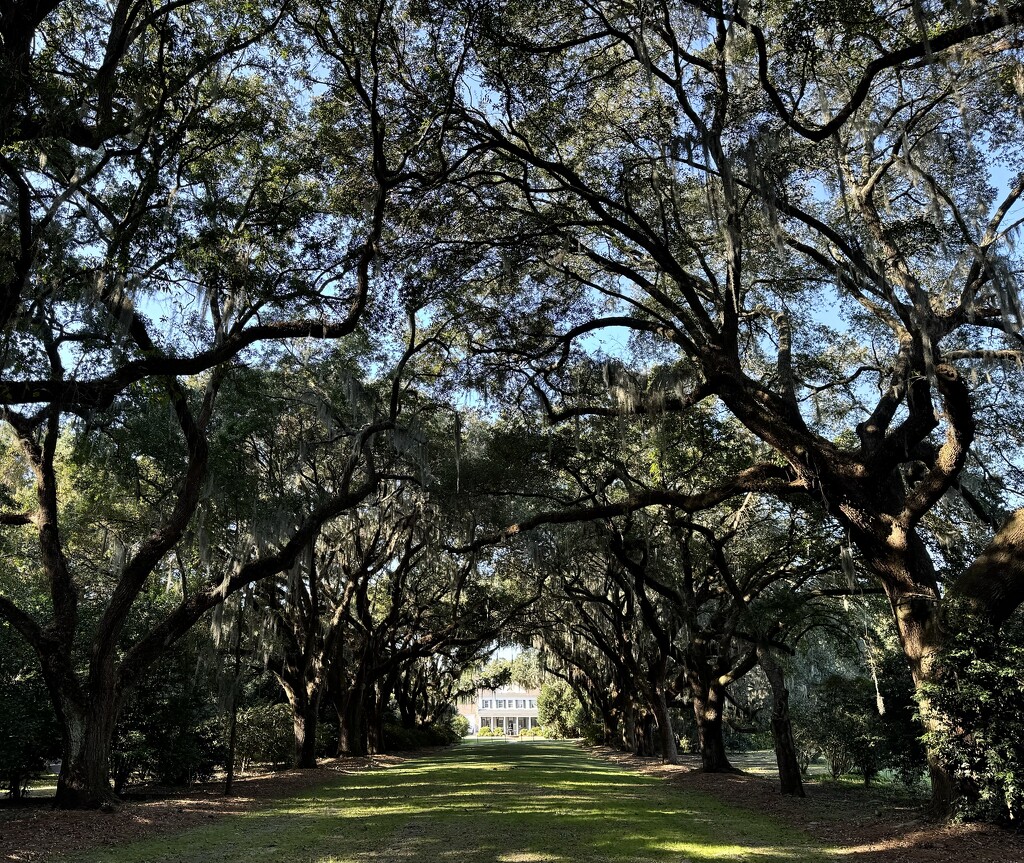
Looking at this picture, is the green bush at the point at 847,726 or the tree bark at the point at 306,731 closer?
the green bush at the point at 847,726

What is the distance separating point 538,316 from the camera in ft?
38.8

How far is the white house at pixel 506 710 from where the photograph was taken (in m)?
89.9

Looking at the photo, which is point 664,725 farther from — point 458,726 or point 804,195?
point 458,726

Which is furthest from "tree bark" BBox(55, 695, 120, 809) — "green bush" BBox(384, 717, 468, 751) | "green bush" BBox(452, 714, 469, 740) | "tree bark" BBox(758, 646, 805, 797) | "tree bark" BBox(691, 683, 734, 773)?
"green bush" BBox(452, 714, 469, 740)

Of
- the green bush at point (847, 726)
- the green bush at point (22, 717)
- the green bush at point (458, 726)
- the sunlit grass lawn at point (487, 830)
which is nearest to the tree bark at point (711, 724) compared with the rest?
the green bush at point (847, 726)

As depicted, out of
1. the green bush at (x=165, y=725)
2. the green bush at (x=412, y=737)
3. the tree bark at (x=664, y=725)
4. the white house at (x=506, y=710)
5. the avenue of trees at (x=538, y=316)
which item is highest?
the avenue of trees at (x=538, y=316)

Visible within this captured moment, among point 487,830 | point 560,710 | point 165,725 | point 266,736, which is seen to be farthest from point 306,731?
point 560,710

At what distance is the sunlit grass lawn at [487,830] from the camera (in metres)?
6.67

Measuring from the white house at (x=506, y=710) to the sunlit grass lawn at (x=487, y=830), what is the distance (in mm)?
81910

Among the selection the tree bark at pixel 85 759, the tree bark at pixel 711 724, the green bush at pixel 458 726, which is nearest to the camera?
the tree bark at pixel 85 759

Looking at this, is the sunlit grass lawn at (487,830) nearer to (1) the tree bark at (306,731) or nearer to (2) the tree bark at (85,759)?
(2) the tree bark at (85,759)

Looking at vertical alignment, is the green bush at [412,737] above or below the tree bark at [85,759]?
below

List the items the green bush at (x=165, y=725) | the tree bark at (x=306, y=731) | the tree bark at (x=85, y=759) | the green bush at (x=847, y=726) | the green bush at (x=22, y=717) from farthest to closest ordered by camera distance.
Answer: the tree bark at (x=306, y=731) < the green bush at (x=847, y=726) < the green bush at (x=165, y=725) < the green bush at (x=22, y=717) < the tree bark at (x=85, y=759)

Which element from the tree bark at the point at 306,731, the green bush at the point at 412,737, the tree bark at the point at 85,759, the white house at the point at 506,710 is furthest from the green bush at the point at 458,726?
the tree bark at the point at 85,759
